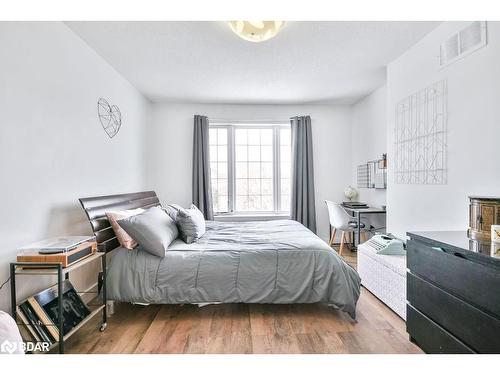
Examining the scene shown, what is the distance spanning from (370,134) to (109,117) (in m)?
3.66

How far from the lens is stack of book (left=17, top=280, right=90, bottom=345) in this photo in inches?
66.7

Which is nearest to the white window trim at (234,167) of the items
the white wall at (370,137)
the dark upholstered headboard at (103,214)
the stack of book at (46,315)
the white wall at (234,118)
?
the white wall at (234,118)

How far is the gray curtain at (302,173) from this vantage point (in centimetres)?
462

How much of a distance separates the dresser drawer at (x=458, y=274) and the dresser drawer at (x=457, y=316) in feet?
0.13

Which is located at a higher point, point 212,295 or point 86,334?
point 212,295

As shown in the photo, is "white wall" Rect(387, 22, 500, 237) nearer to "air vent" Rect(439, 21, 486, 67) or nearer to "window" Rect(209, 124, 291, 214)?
"air vent" Rect(439, 21, 486, 67)

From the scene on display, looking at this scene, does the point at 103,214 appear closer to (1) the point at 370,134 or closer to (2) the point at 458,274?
(2) the point at 458,274

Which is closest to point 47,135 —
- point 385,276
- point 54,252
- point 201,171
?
point 54,252

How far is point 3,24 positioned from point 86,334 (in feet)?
7.19

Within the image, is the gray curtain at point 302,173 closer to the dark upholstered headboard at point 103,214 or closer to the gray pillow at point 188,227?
the gray pillow at point 188,227

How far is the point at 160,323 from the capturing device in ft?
7.43
